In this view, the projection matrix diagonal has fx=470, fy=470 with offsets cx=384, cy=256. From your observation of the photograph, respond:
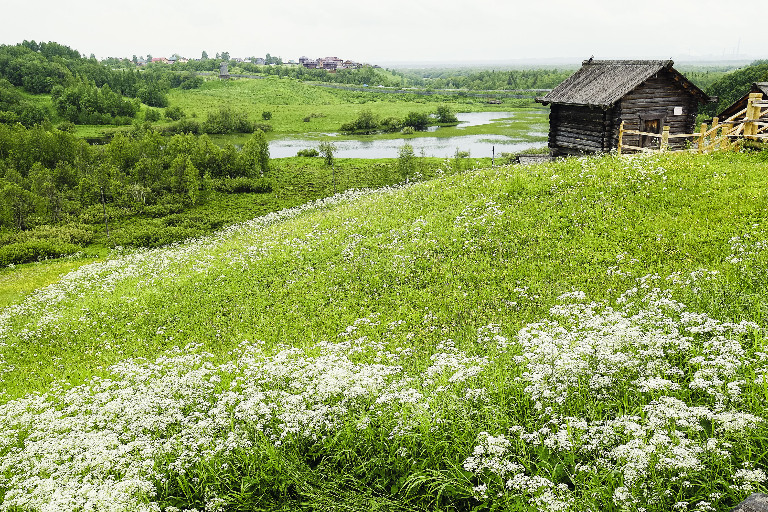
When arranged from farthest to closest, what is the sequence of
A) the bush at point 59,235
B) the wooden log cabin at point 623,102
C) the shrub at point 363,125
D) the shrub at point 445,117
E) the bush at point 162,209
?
the shrub at point 445,117 → the shrub at point 363,125 → the bush at point 162,209 → the bush at point 59,235 → the wooden log cabin at point 623,102

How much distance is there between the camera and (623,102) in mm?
27469

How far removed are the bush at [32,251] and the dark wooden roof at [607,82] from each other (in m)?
42.9

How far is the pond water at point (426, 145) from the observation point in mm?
82531

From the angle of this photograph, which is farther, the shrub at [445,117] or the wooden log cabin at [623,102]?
the shrub at [445,117]

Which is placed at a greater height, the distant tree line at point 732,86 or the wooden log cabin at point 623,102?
the distant tree line at point 732,86

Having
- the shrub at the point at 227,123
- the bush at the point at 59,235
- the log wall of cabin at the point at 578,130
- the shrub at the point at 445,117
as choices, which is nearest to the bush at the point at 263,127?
the shrub at the point at 227,123

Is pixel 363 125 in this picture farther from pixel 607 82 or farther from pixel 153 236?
pixel 607 82

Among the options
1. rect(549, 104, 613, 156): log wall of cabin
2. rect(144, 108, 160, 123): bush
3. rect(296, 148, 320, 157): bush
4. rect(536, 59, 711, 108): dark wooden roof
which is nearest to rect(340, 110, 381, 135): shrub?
rect(296, 148, 320, 157): bush

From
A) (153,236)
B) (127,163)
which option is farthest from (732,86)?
(127,163)

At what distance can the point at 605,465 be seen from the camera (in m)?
5.91

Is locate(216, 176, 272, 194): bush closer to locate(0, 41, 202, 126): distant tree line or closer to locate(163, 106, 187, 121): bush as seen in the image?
locate(0, 41, 202, 126): distant tree line

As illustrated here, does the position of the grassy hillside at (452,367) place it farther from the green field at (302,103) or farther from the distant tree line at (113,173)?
the green field at (302,103)

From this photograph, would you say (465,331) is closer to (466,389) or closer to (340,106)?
(466,389)

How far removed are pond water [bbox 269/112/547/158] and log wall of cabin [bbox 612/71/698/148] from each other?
46.8 m
